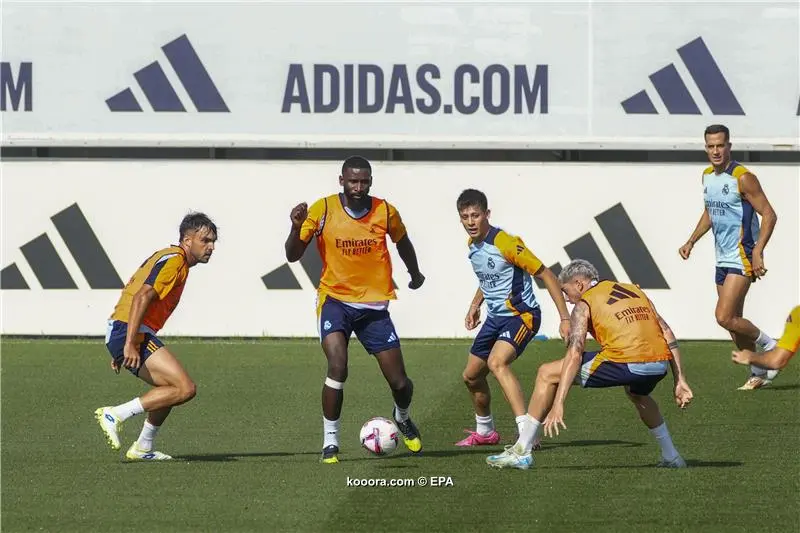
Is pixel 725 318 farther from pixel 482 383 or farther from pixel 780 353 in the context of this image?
pixel 780 353

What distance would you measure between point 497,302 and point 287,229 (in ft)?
26.2

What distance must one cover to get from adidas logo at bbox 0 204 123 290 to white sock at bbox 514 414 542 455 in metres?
9.96

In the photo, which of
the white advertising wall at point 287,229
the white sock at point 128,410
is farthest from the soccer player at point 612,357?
the white advertising wall at point 287,229

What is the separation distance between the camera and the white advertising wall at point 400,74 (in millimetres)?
18719

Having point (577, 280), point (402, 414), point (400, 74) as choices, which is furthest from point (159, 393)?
point (400, 74)

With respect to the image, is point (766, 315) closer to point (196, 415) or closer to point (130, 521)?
point (196, 415)

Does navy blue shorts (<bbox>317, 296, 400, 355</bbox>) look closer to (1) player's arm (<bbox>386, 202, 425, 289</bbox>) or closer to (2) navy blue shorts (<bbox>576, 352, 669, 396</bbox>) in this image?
(1) player's arm (<bbox>386, 202, 425, 289</bbox>)

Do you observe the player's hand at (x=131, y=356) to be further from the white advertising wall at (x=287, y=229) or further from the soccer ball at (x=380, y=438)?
the white advertising wall at (x=287, y=229)

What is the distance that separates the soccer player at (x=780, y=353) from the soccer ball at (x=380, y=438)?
3.15m

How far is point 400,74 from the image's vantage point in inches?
739

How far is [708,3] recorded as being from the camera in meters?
18.7

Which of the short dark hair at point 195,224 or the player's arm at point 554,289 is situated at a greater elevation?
the short dark hair at point 195,224

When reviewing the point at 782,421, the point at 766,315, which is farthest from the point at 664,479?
the point at 766,315

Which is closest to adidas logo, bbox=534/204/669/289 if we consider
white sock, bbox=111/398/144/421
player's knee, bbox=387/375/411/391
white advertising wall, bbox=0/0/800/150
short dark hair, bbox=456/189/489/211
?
white advertising wall, bbox=0/0/800/150
